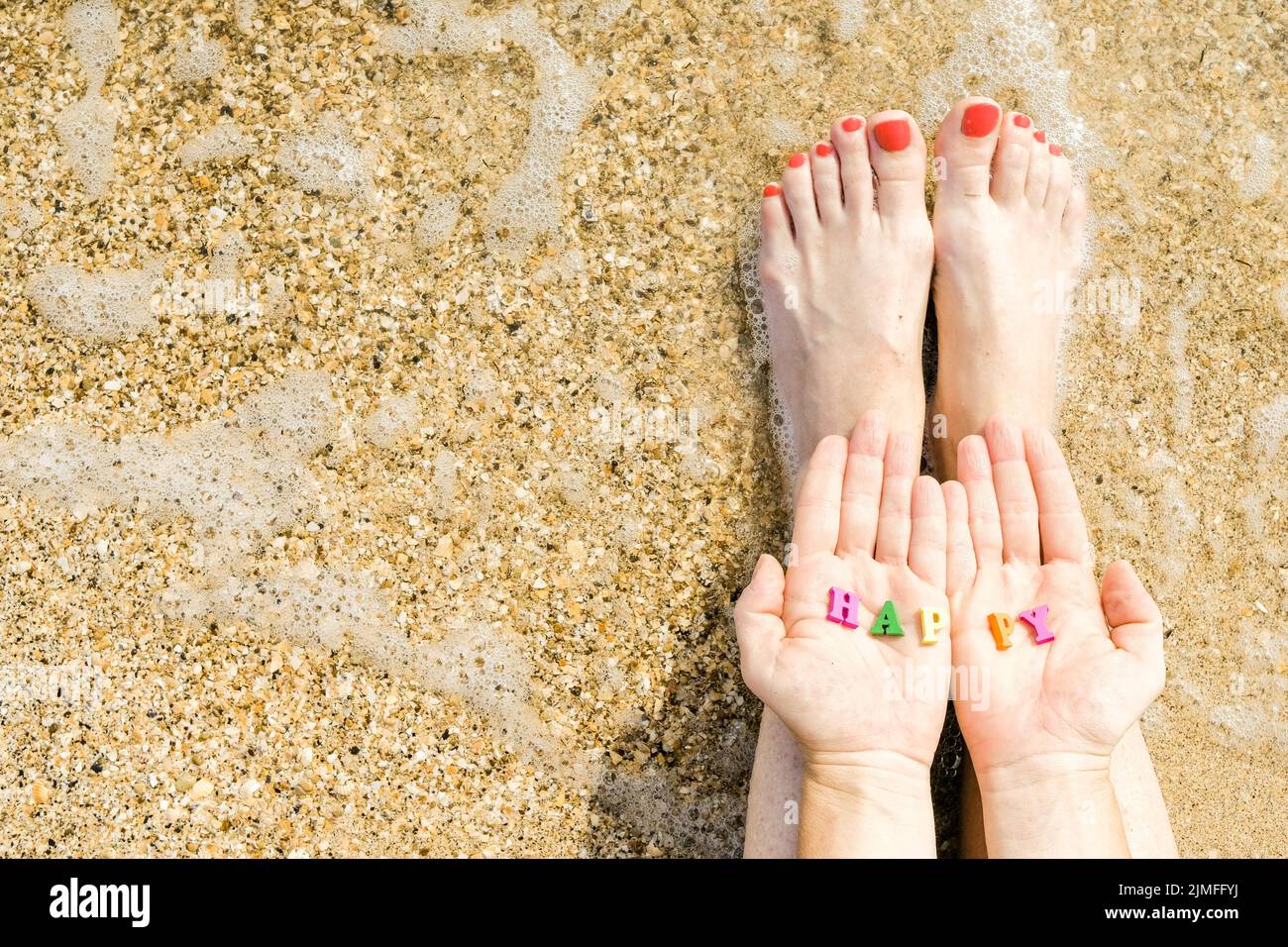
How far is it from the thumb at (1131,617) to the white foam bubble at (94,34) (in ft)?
6.97

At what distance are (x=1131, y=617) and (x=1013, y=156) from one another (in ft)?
2.99

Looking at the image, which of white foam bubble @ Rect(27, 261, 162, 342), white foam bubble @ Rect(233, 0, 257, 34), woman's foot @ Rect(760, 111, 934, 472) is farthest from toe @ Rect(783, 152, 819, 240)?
white foam bubble @ Rect(27, 261, 162, 342)

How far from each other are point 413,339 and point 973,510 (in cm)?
110

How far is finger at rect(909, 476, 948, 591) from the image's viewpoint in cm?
178

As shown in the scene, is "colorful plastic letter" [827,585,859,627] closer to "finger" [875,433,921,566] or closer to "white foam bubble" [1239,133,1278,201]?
"finger" [875,433,921,566]

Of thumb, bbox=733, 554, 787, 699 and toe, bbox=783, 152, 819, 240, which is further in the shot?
toe, bbox=783, 152, 819, 240

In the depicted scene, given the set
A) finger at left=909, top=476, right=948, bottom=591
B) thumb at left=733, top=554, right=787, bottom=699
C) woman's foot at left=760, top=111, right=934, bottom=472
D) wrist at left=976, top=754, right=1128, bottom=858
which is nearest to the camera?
wrist at left=976, top=754, right=1128, bottom=858

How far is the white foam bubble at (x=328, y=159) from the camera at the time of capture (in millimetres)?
1886

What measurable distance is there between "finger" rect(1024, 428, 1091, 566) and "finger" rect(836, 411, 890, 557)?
28cm

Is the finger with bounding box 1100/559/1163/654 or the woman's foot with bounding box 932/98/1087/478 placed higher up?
the woman's foot with bounding box 932/98/1087/478

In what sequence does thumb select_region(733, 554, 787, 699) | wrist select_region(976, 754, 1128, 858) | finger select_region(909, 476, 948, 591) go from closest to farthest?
wrist select_region(976, 754, 1128, 858) < thumb select_region(733, 554, 787, 699) < finger select_region(909, 476, 948, 591)

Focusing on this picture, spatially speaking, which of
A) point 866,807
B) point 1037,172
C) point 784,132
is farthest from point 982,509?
point 784,132

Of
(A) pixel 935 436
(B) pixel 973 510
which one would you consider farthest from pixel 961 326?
(B) pixel 973 510
